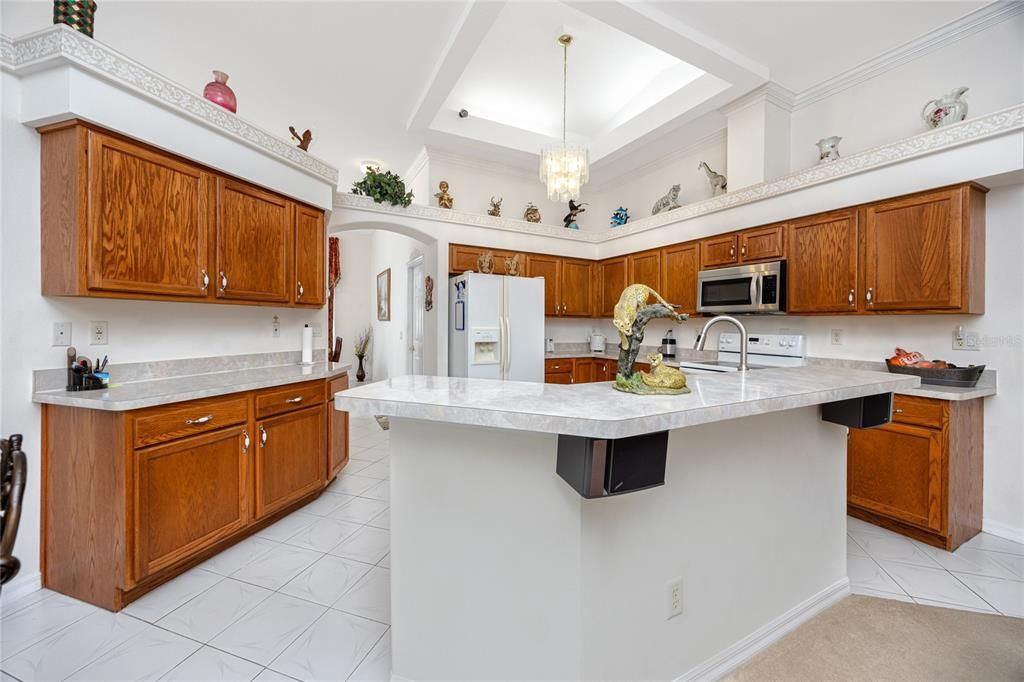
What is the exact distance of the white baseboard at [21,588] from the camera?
1.82 m

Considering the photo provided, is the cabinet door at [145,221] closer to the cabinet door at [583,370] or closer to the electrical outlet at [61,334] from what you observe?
the electrical outlet at [61,334]

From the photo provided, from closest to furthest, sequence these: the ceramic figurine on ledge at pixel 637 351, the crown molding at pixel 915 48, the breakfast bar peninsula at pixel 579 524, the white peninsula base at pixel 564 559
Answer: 1. the breakfast bar peninsula at pixel 579 524
2. the white peninsula base at pixel 564 559
3. the ceramic figurine on ledge at pixel 637 351
4. the crown molding at pixel 915 48

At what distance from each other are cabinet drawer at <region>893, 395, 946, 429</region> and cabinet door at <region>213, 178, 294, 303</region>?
3.97 m

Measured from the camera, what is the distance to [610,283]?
5.19 m

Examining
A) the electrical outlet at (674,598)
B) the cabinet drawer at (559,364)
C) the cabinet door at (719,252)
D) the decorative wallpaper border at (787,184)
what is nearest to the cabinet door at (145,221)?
the decorative wallpaper border at (787,184)

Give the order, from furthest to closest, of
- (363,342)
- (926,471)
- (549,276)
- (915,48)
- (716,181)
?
1. (363,342)
2. (549,276)
3. (716,181)
4. (915,48)
5. (926,471)

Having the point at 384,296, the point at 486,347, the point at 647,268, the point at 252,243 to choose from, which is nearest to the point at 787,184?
the point at 647,268

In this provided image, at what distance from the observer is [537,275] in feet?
16.1

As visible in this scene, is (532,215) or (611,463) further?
(532,215)

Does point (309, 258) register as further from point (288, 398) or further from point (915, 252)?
point (915, 252)

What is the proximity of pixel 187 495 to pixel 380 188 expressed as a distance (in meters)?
2.92

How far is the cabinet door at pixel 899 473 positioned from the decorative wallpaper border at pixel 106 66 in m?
4.33

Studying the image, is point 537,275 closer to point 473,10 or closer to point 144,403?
point 473,10

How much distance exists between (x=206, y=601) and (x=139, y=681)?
1.44 ft
